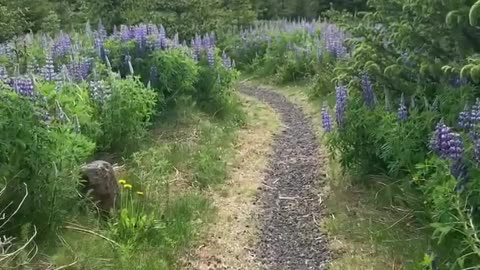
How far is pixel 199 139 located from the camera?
297 inches

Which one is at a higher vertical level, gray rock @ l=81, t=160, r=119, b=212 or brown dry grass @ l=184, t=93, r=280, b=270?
gray rock @ l=81, t=160, r=119, b=212

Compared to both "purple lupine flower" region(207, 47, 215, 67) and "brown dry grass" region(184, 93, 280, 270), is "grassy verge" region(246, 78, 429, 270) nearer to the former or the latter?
"brown dry grass" region(184, 93, 280, 270)

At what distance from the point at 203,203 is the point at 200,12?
12415mm

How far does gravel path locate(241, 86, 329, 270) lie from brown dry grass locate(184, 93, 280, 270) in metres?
0.11

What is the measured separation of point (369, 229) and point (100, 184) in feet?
7.09

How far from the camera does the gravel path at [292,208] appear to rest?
186 inches

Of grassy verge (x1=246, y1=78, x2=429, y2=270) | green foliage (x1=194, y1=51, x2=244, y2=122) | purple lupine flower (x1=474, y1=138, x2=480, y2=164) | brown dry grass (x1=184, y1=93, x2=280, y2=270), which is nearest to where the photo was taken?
purple lupine flower (x1=474, y1=138, x2=480, y2=164)

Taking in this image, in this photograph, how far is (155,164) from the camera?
19.8 feet

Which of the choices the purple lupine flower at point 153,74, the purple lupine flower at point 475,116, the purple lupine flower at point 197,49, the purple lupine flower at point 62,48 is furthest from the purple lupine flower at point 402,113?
the purple lupine flower at point 62,48

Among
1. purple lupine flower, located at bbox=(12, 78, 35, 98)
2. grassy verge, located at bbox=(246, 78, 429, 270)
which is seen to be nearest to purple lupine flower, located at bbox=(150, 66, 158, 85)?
grassy verge, located at bbox=(246, 78, 429, 270)

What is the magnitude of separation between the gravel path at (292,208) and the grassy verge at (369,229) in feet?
0.48

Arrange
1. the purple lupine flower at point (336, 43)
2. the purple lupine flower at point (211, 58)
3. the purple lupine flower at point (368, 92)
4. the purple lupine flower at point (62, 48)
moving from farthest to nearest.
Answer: the purple lupine flower at point (336, 43) → the purple lupine flower at point (211, 58) → the purple lupine flower at point (62, 48) → the purple lupine flower at point (368, 92)

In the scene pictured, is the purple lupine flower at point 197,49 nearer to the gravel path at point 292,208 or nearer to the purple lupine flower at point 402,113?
the gravel path at point 292,208

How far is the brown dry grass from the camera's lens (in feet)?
15.3
